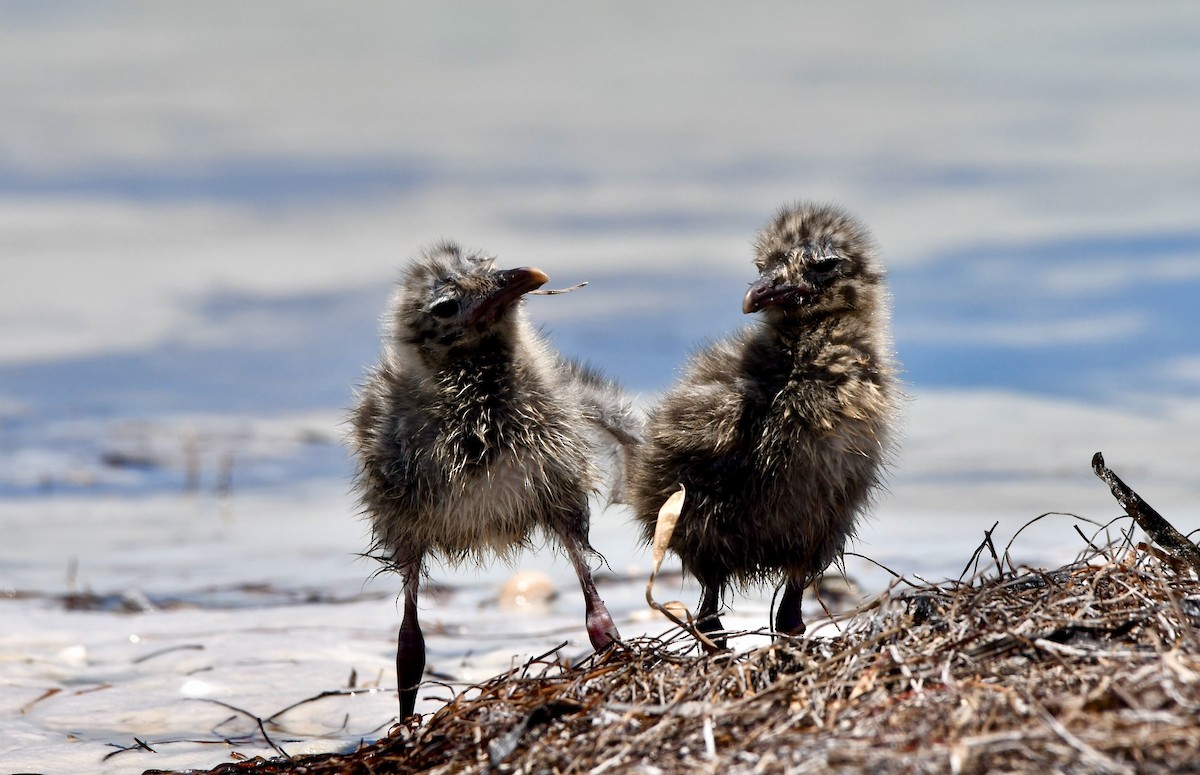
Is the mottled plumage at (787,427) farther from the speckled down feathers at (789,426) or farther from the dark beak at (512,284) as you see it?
the dark beak at (512,284)

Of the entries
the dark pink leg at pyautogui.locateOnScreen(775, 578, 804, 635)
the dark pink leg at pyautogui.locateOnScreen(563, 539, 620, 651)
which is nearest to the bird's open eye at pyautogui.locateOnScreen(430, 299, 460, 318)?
the dark pink leg at pyautogui.locateOnScreen(563, 539, 620, 651)

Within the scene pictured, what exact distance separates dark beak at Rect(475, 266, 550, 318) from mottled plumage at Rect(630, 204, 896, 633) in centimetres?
76

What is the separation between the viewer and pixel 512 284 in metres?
4.69

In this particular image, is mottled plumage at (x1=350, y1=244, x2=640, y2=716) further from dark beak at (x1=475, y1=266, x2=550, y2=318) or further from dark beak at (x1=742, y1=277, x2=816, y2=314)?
dark beak at (x1=742, y1=277, x2=816, y2=314)

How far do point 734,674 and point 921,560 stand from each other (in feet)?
19.5

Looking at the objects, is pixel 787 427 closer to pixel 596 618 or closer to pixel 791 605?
pixel 791 605

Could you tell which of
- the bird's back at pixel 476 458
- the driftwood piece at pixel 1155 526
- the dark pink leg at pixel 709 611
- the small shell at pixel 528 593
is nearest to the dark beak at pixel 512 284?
the bird's back at pixel 476 458

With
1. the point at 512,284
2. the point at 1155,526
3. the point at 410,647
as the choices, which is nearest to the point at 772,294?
the point at 512,284

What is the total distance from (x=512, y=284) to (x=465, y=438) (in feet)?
2.00

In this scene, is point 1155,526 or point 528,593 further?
point 528,593

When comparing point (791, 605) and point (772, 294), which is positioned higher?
point (772, 294)

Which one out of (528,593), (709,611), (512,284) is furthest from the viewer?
(528,593)

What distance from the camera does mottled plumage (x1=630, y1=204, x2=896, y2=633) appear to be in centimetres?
470

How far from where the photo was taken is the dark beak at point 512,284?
4.64 meters
